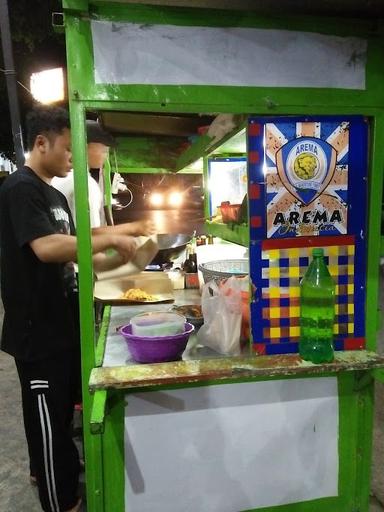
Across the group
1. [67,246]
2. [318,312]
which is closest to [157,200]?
[67,246]

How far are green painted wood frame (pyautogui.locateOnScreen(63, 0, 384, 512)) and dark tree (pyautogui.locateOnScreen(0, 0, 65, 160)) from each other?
751 cm

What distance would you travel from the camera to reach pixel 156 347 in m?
1.90

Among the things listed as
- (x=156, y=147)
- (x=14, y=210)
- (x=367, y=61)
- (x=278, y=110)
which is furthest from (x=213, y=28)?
(x=156, y=147)

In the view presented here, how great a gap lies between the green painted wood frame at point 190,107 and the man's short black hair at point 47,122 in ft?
2.38

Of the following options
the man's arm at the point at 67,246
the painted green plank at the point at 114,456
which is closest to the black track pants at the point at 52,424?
the painted green plank at the point at 114,456

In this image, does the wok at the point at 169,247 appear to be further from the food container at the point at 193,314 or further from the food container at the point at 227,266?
the food container at the point at 193,314

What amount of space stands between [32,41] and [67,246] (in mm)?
9798

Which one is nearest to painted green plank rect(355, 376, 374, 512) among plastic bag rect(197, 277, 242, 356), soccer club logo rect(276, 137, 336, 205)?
plastic bag rect(197, 277, 242, 356)

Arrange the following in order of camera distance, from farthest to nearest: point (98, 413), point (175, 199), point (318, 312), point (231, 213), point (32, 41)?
1. point (32, 41)
2. point (175, 199)
3. point (231, 213)
4. point (318, 312)
5. point (98, 413)

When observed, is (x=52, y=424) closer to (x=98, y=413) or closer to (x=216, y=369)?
(x=98, y=413)

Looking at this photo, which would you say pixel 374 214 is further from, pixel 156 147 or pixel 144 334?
pixel 156 147

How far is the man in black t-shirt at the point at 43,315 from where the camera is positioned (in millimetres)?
2291

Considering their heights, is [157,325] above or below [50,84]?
below

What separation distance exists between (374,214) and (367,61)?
2.29 feet
